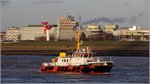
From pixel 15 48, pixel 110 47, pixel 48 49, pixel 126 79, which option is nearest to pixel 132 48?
pixel 110 47

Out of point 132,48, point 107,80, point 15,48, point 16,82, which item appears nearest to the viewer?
point 16,82

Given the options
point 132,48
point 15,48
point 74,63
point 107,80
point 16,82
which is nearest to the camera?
point 16,82

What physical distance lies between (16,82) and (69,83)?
4567 millimetres

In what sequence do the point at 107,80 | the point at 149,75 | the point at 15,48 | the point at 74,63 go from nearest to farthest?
the point at 107,80 < the point at 149,75 < the point at 74,63 < the point at 15,48

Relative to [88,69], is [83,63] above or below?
above

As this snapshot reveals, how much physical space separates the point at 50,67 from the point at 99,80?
12680mm

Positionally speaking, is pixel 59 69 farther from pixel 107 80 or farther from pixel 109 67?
pixel 107 80

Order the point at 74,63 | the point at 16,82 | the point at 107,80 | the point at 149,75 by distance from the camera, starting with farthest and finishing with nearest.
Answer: the point at 74,63 → the point at 149,75 → the point at 107,80 → the point at 16,82

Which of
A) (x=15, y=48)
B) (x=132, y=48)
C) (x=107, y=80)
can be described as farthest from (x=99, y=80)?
(x=15, y=48)

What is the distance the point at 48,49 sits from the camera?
172 m

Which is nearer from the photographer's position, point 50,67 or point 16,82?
point 16,82

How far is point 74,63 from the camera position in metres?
72.6

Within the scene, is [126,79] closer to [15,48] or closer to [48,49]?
[48,49]

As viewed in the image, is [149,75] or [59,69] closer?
[149,75]
